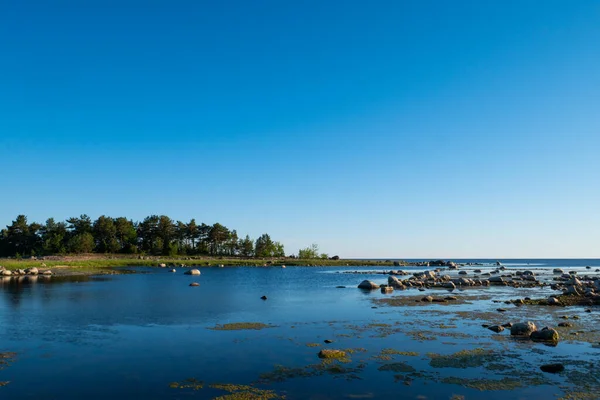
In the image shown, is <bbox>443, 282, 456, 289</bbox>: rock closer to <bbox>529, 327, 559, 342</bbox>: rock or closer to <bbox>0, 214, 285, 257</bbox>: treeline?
<bbox>529, 327, 559, 342</bbox>: rock

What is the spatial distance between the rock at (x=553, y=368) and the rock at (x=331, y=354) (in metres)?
8.89

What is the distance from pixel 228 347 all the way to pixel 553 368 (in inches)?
619

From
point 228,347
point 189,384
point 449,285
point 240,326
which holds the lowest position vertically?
point 449,285

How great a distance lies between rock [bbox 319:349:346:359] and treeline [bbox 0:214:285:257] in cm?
14629

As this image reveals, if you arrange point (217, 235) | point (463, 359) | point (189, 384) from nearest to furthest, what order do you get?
point (189, 384), point (463, 359), point (217, 235)

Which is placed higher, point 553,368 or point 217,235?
point 217,235

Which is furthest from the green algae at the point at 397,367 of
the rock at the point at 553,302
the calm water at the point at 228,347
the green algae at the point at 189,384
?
the rock at the point at 553,302

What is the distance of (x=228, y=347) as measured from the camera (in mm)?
22906

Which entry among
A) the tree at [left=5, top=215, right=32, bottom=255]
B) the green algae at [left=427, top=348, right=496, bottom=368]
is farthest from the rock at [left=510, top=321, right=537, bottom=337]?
the tree at [left=5, top=215, right=32, bottom=255]

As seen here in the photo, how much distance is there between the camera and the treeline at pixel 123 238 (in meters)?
150

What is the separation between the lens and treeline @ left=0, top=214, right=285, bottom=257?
15015 cm

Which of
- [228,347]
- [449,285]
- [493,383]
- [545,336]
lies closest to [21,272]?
[228,347]

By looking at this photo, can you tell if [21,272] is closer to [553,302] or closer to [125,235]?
[125,235]

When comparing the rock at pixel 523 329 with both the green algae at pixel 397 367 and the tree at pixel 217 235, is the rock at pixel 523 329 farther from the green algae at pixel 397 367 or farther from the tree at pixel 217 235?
the tree at pixel 217 235
